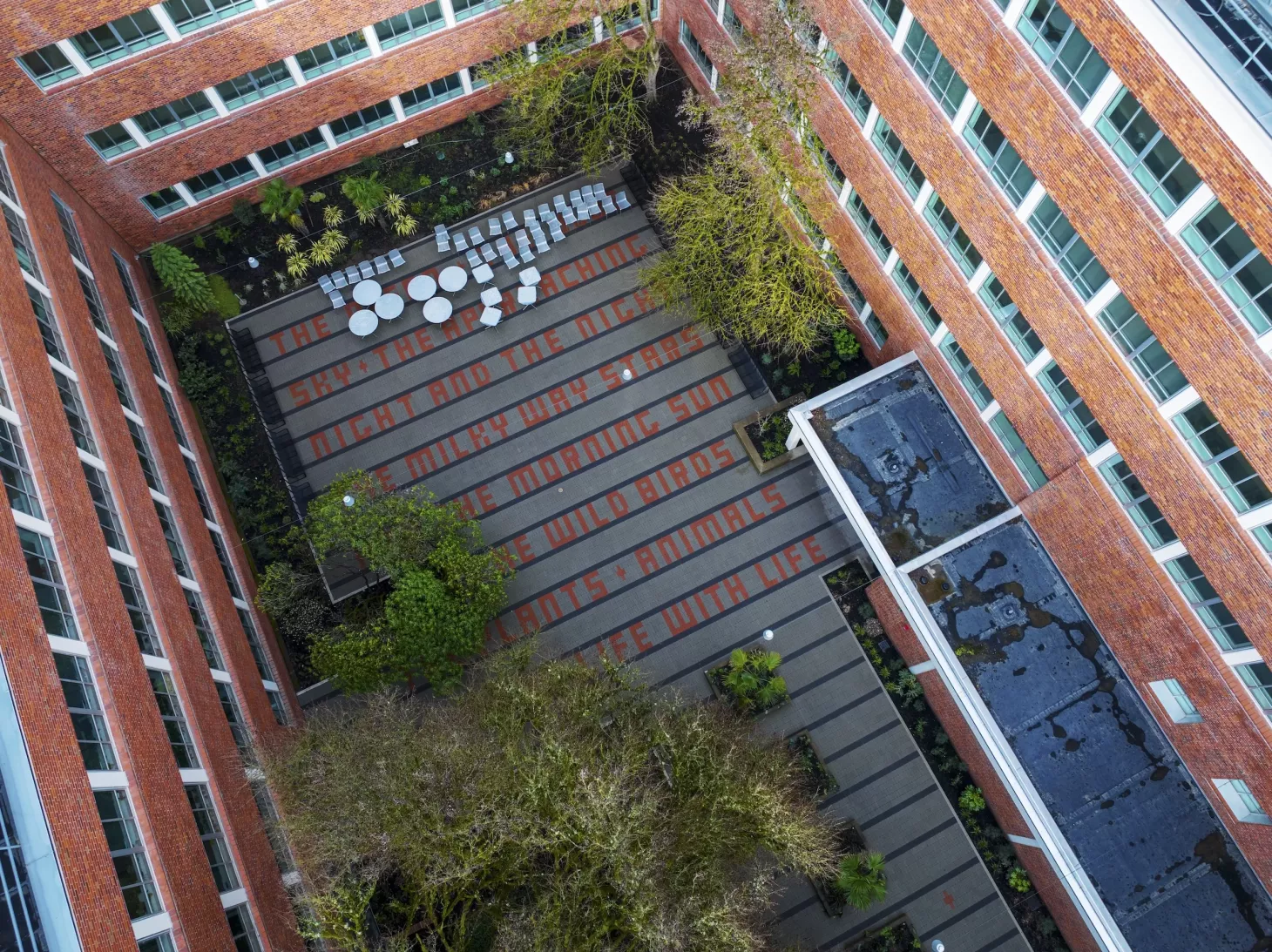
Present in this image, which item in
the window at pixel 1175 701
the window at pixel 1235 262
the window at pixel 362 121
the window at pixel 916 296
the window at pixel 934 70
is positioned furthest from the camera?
the window at pixel 362 121

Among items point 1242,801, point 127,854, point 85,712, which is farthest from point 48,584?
point 1242,801

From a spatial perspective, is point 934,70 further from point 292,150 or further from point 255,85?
point 292,150

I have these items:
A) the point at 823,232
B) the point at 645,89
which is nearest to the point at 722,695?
the point at 823,232

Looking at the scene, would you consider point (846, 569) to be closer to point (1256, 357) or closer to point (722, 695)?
point (722, 695)

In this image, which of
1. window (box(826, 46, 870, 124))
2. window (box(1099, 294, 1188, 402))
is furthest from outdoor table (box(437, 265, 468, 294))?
window (box(1099, 294, 1188, 402))

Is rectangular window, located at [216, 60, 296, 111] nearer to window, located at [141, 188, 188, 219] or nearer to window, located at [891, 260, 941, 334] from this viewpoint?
window, located at [141, 188, 188, 219]

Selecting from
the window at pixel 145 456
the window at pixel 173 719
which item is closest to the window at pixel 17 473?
the window at pixel 173 719

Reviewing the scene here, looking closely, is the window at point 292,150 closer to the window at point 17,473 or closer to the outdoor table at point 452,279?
the outdoor table at point 452,279
